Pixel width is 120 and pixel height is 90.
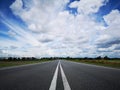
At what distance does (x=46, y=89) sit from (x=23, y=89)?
860 millimetres

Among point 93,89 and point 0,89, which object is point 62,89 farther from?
point 0,89

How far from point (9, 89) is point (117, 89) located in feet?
13.1

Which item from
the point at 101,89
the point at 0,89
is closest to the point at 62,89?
the point at 101,89

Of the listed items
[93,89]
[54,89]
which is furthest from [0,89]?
[93,89]

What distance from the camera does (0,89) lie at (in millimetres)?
4703

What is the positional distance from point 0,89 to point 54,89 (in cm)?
200

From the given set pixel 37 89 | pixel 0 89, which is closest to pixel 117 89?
pixel 37 89

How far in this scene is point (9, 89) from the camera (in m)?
4.74

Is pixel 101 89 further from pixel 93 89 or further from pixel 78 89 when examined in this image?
pixel 78 89

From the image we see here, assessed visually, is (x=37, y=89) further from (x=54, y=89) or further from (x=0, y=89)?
(x=0, y=89)

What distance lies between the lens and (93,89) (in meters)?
4.71

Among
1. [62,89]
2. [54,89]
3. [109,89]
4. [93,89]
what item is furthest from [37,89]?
[109,89]

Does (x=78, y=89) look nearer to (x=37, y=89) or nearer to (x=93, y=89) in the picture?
(x=93, y=89)

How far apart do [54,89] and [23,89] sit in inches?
45.8
